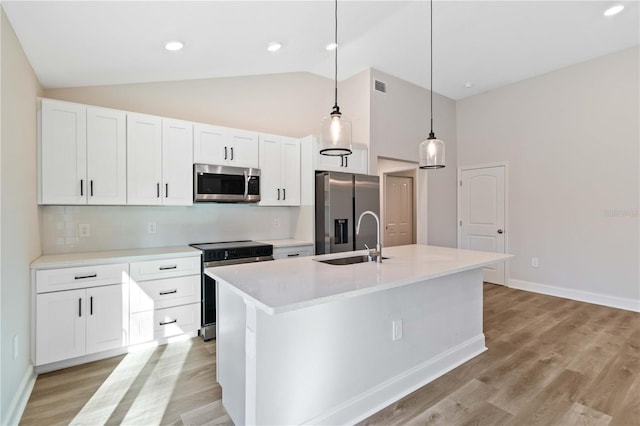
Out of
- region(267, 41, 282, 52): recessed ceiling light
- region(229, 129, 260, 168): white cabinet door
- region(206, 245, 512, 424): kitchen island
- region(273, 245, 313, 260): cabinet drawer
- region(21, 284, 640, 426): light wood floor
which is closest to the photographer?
region(206, 245, 512, 424): kitchen island

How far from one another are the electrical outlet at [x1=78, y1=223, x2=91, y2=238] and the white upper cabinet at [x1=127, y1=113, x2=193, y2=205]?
52cm

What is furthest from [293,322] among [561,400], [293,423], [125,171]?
[125,171]

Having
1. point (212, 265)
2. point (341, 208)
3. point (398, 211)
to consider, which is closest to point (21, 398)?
point (212, 265)

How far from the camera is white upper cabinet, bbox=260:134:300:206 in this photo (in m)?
3.81

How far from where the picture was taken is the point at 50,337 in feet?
8.04

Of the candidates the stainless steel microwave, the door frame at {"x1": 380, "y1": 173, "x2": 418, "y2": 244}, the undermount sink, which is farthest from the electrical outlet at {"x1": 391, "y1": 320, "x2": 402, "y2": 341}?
the door frame at {"x1": 380, "y1": 173, "x2": 418, "y2": 244}

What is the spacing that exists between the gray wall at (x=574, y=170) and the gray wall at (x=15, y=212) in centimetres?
585

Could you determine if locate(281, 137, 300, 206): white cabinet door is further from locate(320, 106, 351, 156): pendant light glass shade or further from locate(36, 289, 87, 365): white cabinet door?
locate(36, 289, 87, 365): white cabinet door

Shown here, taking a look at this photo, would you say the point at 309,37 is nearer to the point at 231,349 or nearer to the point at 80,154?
the point at 80,154

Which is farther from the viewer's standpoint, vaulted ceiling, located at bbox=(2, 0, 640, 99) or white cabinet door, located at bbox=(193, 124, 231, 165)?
white cabinet door, located at bbox=(193, 124, 231, 165)

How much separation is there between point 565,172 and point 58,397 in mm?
6066

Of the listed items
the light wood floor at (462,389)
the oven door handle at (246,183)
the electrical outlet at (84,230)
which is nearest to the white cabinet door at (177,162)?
the oven door handle at (246,183)

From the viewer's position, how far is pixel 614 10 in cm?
322

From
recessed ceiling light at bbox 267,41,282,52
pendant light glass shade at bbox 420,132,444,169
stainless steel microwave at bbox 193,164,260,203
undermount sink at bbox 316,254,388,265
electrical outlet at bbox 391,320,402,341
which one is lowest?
electrical outlet at bbox 391,320,402,341
